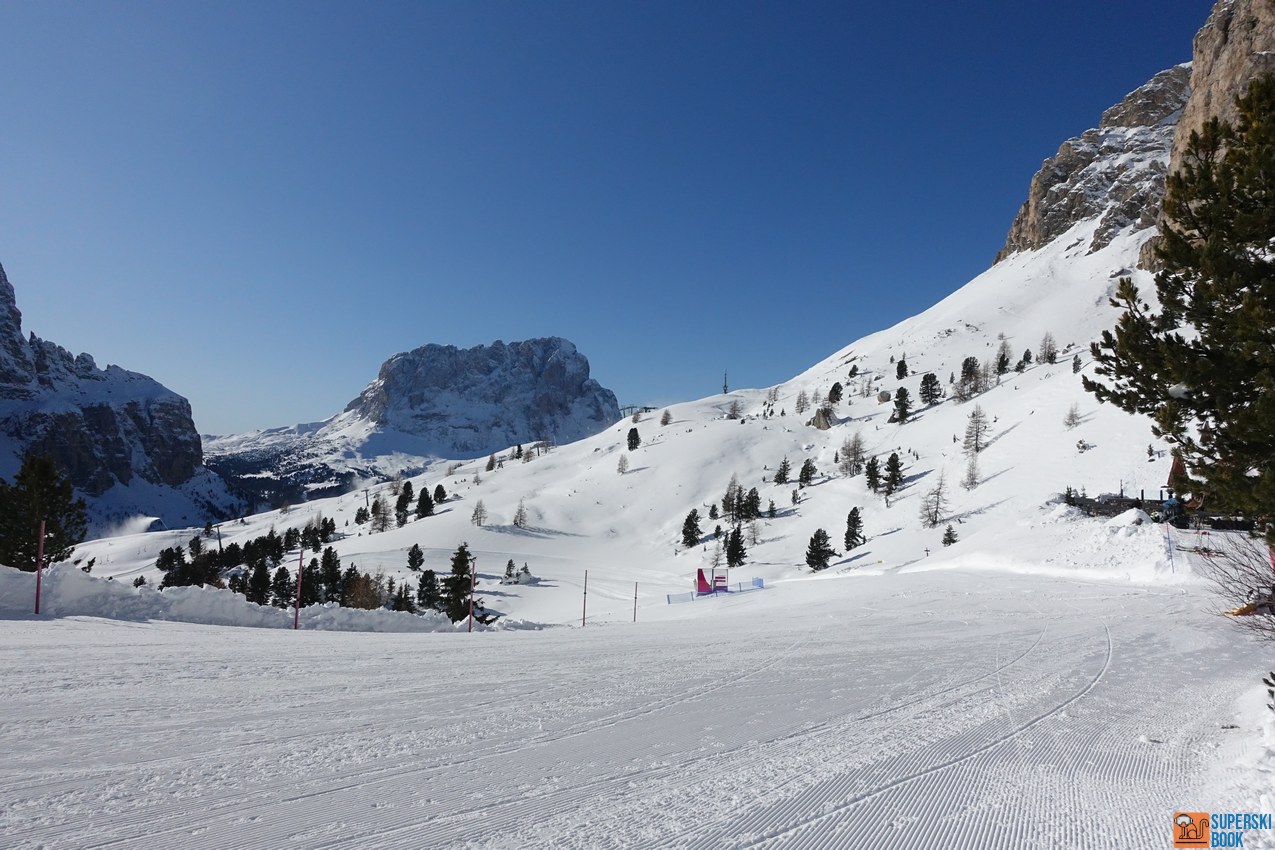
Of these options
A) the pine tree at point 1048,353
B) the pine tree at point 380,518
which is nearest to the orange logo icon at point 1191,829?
the pine tree at point 380,518

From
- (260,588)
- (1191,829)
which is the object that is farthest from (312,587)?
(1191,829)

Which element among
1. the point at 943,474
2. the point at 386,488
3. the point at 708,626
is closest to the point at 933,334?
the point at 943,474

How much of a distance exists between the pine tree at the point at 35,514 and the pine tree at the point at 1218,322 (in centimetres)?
3503

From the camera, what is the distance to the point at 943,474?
7119 cm

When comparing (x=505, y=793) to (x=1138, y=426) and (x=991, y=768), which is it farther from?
(x=1138, y=426)

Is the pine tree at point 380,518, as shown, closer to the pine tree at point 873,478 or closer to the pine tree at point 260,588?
the pine tree at point 260,588

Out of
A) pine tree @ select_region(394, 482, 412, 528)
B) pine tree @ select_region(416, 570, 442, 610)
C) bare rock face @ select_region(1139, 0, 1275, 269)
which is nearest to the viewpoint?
pine tree @ select_region(416, 570, 442, 610)

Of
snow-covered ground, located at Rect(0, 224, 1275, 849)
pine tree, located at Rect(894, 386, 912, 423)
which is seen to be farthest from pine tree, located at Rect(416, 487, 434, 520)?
snow-covered ground, located at Rect(0, 224, 1275, 849)

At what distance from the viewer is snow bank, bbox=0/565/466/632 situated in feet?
36.0

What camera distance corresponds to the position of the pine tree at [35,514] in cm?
2477

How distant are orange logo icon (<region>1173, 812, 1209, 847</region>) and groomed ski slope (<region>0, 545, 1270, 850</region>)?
110 mm

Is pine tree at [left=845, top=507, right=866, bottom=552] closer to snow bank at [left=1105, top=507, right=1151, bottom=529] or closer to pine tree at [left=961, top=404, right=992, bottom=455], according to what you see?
pine tree at [left=961, top=404, right=992, bottom=455]

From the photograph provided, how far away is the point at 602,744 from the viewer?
4.81m

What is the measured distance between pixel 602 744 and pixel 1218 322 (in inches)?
317
